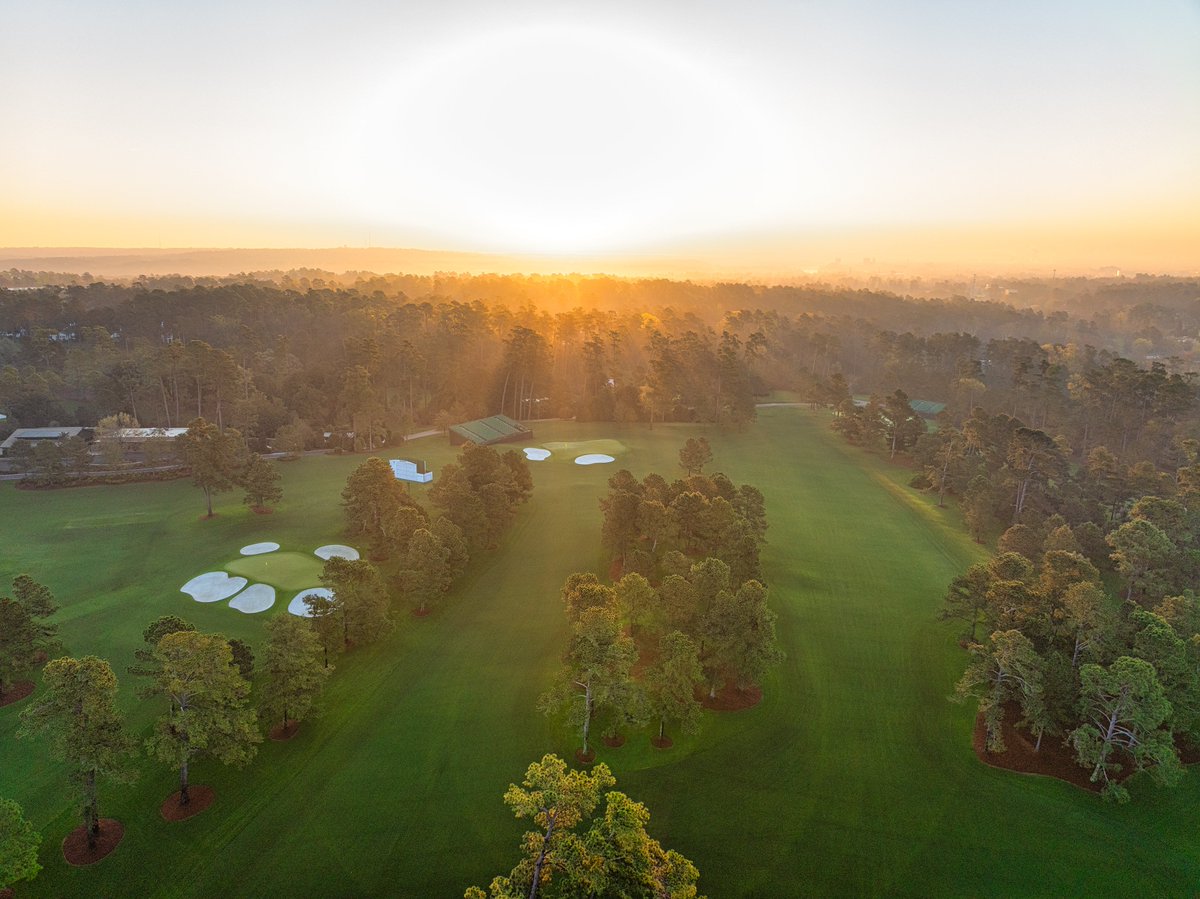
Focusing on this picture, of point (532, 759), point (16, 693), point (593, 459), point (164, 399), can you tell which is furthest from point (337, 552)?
point (164, 399)

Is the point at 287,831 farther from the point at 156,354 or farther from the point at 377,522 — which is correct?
the point at 156,354

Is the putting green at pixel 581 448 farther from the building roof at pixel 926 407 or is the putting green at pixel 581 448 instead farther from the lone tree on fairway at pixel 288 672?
the building roof at pixel 926 407

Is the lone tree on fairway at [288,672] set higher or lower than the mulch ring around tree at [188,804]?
higher

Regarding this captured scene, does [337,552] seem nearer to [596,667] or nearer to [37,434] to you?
[596,667]

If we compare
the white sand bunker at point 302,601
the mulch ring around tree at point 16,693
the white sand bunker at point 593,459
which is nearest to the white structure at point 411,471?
Result: the white sand bunker at point 302,601

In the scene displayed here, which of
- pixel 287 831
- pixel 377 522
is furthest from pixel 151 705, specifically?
pixel 377 522

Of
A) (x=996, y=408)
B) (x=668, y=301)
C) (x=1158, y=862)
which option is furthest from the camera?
(x=668, y=301)
